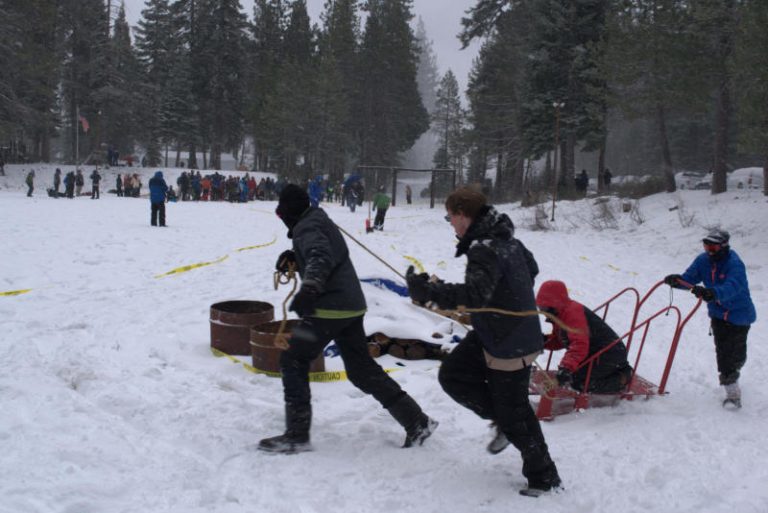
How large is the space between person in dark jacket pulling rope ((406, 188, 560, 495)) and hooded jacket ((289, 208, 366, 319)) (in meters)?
0.61

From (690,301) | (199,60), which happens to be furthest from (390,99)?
(690,301)

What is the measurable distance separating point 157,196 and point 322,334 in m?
14.0

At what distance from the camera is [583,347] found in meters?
4.80

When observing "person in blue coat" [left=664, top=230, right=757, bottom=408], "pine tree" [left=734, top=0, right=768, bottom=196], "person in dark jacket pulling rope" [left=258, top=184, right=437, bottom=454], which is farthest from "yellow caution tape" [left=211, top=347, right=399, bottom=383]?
"pine tree" [left=734, top=0, right=768, bottom=196]

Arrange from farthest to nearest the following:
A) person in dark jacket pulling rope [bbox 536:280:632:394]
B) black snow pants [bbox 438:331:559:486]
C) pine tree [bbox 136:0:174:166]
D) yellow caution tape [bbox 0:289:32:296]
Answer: pine tree [bbox 136:0:174:166] → yellow caution tape [bbox 0:289:32:296] → person in dark jacket pulling rope [bbox 536:280:632:394] → black snow pants [bbox 438:331:559:486]

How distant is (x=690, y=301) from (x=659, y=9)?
1461 centimetres

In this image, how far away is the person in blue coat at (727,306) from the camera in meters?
5.07

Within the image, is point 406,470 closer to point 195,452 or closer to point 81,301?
point 195,452

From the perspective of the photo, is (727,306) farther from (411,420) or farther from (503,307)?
(411,420)

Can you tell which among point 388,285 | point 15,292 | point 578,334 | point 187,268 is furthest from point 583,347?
point 187,268

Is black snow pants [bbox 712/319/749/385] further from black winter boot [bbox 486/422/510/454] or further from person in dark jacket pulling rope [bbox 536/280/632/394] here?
black winter boot [bbox 486/422/510/454]

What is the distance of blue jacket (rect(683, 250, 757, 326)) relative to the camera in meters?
5.04

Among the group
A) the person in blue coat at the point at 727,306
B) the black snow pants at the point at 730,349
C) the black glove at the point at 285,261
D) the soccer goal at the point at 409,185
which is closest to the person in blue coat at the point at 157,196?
the black glove at the point at 285,261

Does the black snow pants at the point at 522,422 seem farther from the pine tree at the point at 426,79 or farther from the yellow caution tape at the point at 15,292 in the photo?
the pine tree at the point at 426,79
